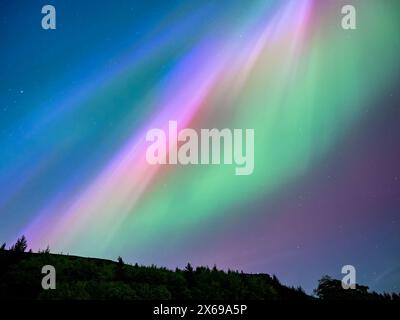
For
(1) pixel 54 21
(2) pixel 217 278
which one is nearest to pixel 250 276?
(2) pixel 217 278

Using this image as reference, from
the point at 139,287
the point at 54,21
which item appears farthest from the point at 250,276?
the point at 54,21

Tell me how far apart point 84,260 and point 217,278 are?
3.78m

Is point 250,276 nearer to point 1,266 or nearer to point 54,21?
point 1,266

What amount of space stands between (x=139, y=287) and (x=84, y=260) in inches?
73.9
